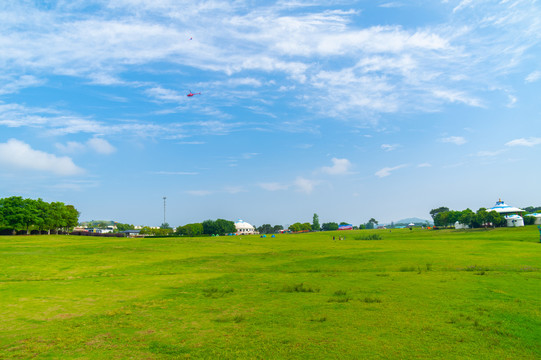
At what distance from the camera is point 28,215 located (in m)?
97.0

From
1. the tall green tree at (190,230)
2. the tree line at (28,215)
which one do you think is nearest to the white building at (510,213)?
the tall green tree at (190,230)

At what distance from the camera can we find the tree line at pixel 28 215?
95500 millimetres

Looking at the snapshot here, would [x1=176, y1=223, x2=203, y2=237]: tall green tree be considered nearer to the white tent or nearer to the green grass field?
the white tent

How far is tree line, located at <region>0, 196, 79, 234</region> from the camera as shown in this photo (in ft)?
313

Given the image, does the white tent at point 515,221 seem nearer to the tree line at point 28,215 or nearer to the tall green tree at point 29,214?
the tree line at point 28,215

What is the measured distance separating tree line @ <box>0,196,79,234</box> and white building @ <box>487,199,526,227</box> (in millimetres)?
165264

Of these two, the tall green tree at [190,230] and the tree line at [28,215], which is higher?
the tree line at [28,215]

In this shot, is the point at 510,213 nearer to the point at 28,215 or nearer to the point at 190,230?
the point at 190,230

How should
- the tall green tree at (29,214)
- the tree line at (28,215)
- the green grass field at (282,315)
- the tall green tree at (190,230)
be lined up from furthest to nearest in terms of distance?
the tall green tree at (190,230)
the tall green tree at (29,214)
the tree line at (28,215)
the green grass field at (282,315)

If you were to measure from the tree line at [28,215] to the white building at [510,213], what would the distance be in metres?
165

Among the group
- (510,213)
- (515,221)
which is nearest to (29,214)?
(515,221)

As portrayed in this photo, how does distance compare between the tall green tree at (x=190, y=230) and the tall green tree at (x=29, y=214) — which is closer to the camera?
the tall green tree at (x=29, y=214)

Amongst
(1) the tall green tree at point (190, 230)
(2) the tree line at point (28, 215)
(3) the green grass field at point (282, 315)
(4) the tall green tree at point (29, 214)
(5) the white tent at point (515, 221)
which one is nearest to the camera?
(3) the green grass field at point (282, 315)

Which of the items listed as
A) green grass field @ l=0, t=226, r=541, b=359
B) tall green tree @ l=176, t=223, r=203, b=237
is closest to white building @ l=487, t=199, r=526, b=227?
green grass field @ l=0, t=226, r=541, b=359
